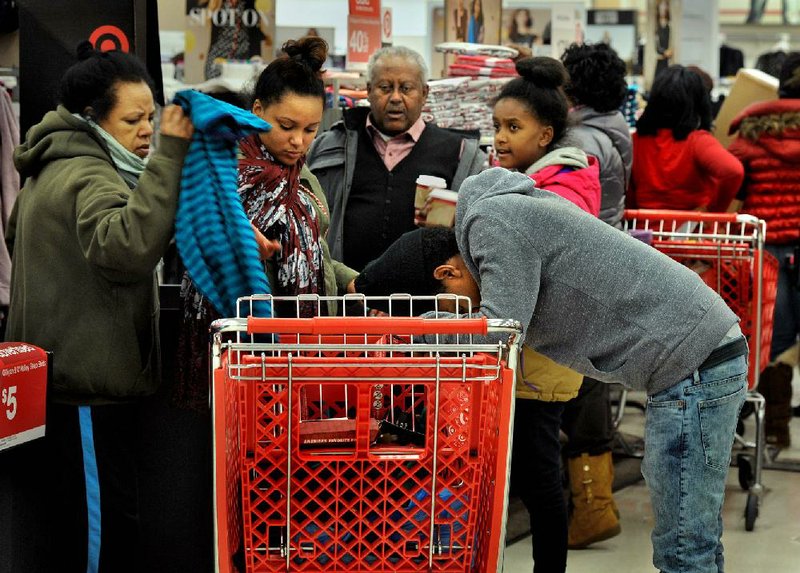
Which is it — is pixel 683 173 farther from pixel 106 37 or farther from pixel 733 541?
pixel 106 37

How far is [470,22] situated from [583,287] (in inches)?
171

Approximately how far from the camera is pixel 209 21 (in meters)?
6.26

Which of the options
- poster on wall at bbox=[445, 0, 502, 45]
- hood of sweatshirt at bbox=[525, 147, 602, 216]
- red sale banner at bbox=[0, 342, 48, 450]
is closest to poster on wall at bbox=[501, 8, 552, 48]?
poster on wall at bbox=[445, 0, 502, 45]

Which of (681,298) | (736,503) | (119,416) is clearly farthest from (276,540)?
(736,503)

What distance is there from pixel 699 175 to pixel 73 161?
3591 millimetres

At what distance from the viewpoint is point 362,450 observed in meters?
2.13

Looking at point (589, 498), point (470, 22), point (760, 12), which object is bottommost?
point (589, 498)

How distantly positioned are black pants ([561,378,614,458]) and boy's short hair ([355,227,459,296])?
1964mm

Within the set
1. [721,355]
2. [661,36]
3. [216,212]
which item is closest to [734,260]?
[721,355]

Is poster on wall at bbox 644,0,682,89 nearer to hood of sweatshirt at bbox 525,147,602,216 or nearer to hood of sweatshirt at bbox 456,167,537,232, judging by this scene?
hood of sweatshirt at bbox 525,147,602,216

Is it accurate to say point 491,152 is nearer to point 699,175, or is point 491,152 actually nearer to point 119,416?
point 699,175

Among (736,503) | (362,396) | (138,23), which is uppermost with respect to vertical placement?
(138,23)

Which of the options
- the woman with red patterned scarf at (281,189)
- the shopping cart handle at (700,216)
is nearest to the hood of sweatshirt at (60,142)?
the woman with red patterned scarf at (281,189)

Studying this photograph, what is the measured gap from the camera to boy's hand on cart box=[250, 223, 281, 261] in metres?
2.78
